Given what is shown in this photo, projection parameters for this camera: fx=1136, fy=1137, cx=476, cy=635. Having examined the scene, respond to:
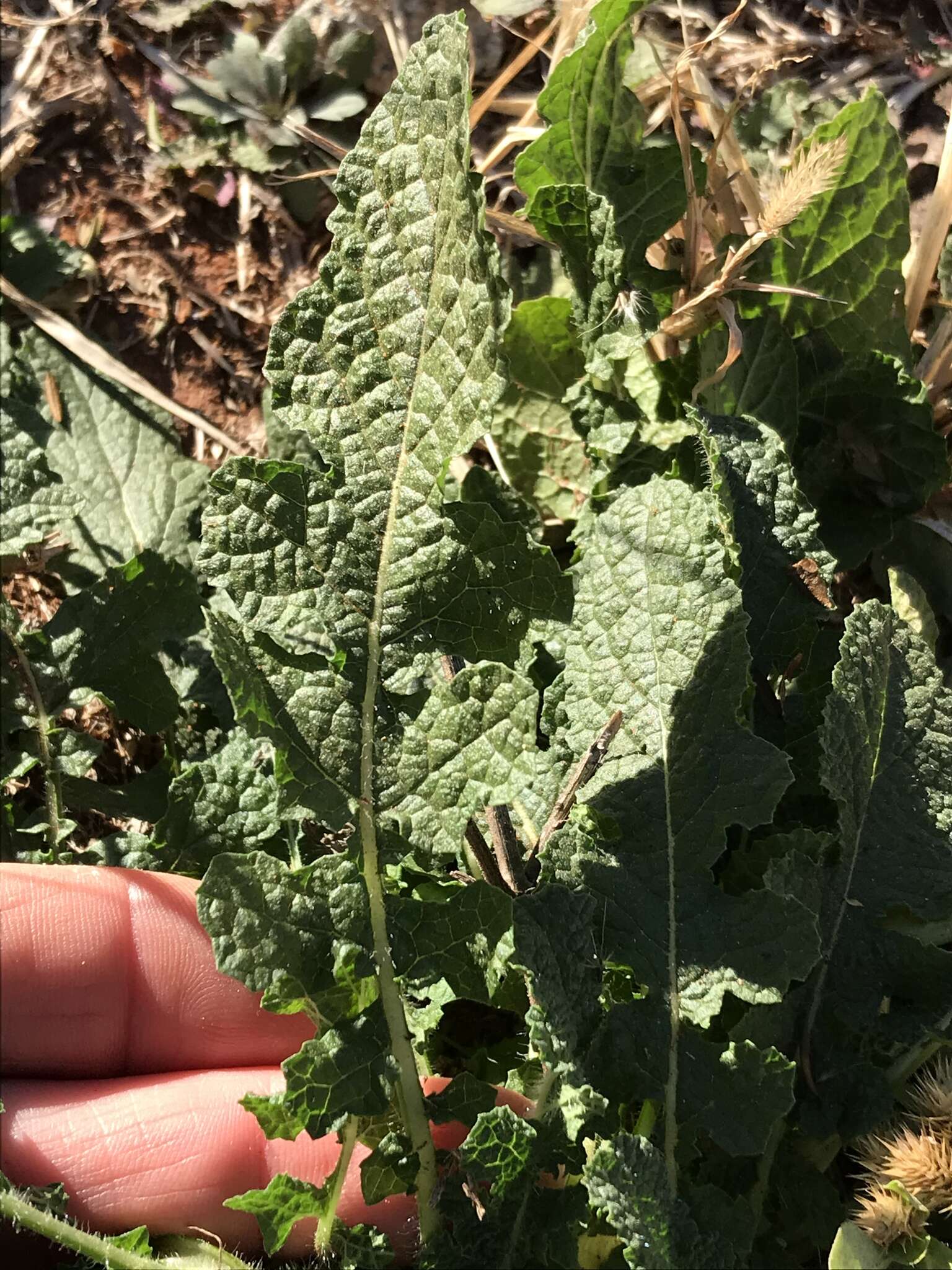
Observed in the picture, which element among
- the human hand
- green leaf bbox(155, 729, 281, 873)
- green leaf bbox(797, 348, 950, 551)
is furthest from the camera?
green leaf bbox(797, 348, 950, 551)

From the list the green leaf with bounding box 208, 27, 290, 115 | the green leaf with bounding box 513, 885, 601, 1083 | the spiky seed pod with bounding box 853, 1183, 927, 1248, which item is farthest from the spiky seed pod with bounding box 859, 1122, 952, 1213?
the green leaf with bounding box 208, 27, 290, 115

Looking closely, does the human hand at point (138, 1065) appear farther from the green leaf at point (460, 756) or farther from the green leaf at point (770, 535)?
the green leaf at point (770, 535)

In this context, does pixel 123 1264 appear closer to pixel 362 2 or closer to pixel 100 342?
pixel 100 342

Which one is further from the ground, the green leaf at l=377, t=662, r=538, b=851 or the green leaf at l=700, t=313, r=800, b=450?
the green leaf at l=700, t=313, r=800, b=450

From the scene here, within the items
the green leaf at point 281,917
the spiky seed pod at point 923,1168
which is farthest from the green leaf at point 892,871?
the green leaf at point 281,917

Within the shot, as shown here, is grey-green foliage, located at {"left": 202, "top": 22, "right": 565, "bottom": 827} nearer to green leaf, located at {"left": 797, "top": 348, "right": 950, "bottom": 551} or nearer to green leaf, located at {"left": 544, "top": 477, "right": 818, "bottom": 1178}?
green leaf, located at {"left": 544, "top": 477, "right": 818, "bottom": 1178}

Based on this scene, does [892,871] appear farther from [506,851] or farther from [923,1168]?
[506,851]

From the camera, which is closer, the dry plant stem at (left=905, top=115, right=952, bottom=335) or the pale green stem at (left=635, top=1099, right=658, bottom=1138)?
the pale green stem at (left=635, top=1099, right=658, bottom=1138)
